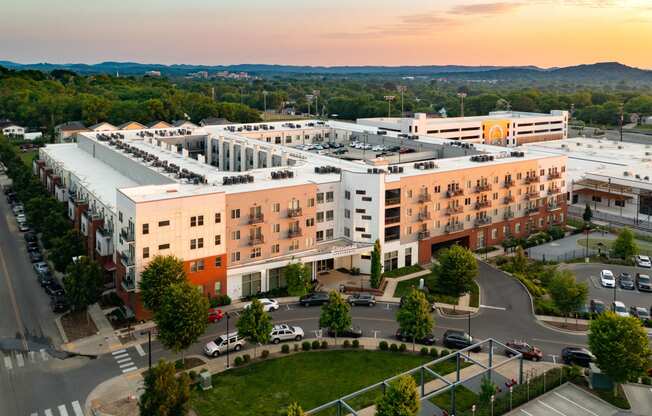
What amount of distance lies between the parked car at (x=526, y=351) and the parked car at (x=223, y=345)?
67.8ft

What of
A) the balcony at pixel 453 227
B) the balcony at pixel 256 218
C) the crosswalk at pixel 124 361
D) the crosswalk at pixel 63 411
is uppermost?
the balcony at pixel 256 218

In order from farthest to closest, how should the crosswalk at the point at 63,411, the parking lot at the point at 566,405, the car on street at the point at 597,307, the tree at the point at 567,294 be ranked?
the car on street at the point at 597,307 < the tree at the point at 567,294 < the parking lot at the point at 566,405 < the crosswalk at the point at 63,411

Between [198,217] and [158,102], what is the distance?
399 ft

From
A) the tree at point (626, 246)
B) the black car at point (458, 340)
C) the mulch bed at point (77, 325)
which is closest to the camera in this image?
the black car at point (458, 340)

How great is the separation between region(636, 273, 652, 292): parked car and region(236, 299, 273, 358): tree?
131ft

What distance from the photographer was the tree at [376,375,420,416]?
3419cm

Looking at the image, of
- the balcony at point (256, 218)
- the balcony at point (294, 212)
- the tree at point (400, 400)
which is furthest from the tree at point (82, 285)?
the tree at point (400, 400)

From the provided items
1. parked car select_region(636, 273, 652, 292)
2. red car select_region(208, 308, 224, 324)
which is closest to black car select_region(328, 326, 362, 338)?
red car select_region(208, 308, 224, 324)

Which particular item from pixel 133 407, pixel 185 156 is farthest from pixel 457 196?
pixel 133 407

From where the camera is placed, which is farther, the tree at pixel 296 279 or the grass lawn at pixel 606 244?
the grass lawn at pixel 606 244

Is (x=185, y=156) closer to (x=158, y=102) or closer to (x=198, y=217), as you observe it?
(x=198, y=217)

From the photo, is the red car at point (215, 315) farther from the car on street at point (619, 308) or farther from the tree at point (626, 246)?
the tree at point (626, 246)

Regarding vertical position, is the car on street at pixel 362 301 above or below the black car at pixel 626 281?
below

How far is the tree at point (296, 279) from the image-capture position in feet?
188
